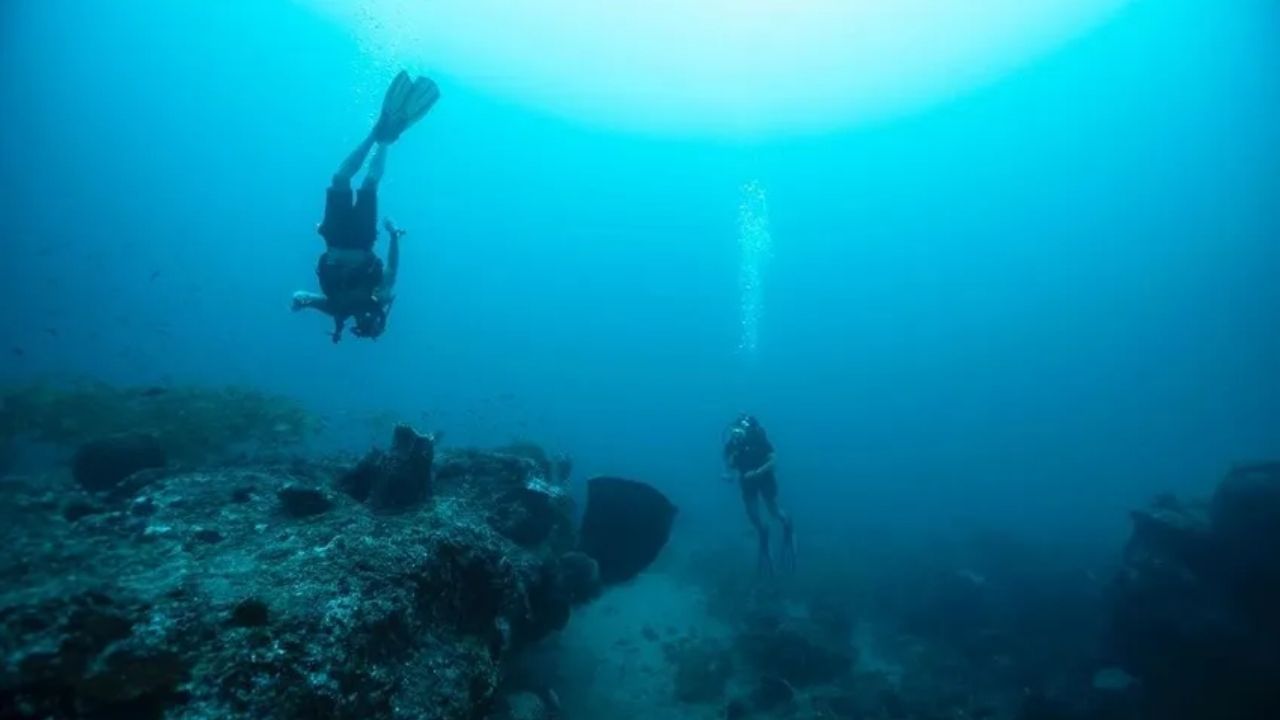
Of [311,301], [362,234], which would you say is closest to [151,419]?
[311,301]

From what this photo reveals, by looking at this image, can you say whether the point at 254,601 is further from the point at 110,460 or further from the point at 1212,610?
the point at 1212,610

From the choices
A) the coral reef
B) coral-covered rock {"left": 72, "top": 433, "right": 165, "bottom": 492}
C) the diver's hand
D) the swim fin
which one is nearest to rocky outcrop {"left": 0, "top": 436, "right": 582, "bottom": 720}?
coral-covered rock {"left": 72, "top": 433, "right": 165, "bottom": 492}

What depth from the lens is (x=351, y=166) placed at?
10.1 m

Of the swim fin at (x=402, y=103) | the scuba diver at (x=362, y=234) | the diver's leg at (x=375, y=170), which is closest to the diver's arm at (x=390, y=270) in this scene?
the scuba diver at (x=362, y=234)

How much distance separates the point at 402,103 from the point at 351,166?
1.51 meters

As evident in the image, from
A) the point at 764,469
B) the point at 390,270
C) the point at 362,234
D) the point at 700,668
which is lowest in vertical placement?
the point at 700,668

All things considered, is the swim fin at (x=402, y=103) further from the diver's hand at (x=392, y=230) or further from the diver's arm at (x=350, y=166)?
the diver's hand at (x=392, y=230)

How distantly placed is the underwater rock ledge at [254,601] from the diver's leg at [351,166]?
4.50 metres

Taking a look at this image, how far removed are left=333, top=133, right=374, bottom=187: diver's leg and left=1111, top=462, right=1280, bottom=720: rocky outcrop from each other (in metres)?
18.7

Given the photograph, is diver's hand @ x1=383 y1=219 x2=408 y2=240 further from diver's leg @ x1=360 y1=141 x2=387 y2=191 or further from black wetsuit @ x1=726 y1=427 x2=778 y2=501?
black wetsuit @ x1=726 y1=427 x2=778 y2=501

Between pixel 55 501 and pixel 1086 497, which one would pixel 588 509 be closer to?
pixel 55 501

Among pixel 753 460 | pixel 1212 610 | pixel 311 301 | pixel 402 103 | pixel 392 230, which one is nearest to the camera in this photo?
pixel 311 301

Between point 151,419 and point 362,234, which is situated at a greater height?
point 362,234

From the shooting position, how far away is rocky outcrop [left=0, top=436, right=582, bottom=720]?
139 inches
